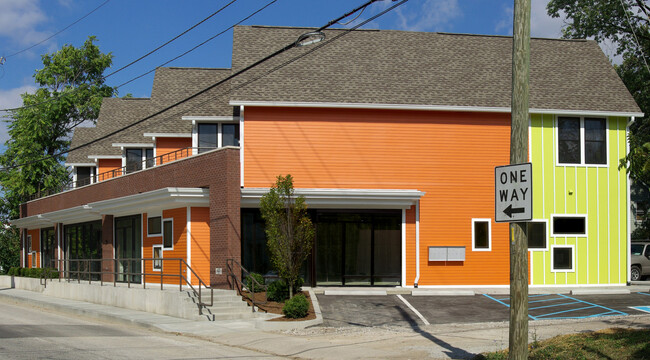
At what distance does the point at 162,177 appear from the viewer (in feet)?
86.6

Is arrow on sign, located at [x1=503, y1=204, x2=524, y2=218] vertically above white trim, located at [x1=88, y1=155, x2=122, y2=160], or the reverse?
white trim, located at [x1=88, y1=155, x2=122, y2=160]

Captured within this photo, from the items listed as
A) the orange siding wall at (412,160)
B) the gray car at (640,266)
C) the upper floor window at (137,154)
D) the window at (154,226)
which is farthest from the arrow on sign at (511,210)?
the upper floor window at (137,154)

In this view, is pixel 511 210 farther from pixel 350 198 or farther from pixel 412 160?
pixel 412 160

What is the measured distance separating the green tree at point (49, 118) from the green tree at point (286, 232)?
93.8ft

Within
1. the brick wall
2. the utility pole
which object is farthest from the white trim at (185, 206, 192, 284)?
the utility pole

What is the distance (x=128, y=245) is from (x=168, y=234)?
4.19 meters

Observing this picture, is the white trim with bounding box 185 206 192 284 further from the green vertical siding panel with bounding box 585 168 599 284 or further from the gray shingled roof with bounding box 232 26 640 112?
the green vertical siding panel with bounding box 585 168 599 284

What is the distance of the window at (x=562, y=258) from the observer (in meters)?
26.0

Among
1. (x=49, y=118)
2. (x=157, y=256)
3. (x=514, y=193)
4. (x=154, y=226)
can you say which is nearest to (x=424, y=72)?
(x=154, y=226)

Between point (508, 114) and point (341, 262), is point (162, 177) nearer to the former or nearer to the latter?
Answer: point (341, 262)

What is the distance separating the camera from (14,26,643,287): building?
81.4ft

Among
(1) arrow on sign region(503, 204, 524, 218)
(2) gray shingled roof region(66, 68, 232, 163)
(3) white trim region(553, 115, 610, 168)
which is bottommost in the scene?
(1) arrow on sign region(503, 204, 524, 218)

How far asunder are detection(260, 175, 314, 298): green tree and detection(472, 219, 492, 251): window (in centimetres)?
754

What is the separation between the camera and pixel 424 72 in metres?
27.2
